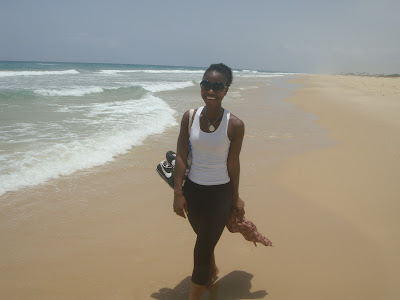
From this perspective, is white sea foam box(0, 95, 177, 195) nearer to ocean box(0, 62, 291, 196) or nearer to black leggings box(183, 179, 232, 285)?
ocean box(0, 62, 291, 196)

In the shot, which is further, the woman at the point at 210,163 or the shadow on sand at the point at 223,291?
the shadow on sand at the point at 223,291

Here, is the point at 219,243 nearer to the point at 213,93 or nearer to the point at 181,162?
the point at 181,162

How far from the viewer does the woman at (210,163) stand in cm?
223

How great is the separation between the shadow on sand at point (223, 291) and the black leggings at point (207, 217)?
1.43 ft

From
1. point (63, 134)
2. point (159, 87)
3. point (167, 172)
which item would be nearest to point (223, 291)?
point (167, 172)

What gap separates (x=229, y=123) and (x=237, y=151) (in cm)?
20

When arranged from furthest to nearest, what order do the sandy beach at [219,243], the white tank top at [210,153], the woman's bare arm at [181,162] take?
1. the sandy beach at [219,243]
2. the woman's bare arm at [181,162]
3. the white tank top at [210,153]

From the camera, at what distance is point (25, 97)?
46.4ft

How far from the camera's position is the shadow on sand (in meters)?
2.66

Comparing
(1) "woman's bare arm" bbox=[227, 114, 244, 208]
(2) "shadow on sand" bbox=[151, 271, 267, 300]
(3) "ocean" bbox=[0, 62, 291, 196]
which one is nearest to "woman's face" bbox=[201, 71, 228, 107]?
(1) "woman's bare arm" bbox=[227, 114, 244, 208]

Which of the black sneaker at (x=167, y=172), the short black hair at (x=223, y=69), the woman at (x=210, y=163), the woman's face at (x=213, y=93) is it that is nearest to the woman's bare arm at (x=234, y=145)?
the woman at (x=210, y=163)

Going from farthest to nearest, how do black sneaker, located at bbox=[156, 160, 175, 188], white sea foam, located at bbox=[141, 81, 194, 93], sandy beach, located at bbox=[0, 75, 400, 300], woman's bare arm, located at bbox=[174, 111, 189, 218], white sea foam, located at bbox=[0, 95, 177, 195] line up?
white sea foam, located at bbox=[141, 81, 194, 93], white sea foam, located at bbox=[0, 95, 177, 195], sandy beach, located at bbox=[0, 75, 400, 300], black sneaker, located at bbox=[156, 160, 175, 188], woman's bare arm, located at bbox=[174, 111, 189, 218]

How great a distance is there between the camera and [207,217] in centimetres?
229

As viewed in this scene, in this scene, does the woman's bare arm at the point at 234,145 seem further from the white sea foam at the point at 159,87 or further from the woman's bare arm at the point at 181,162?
the white sea foam at the point at 159,87
